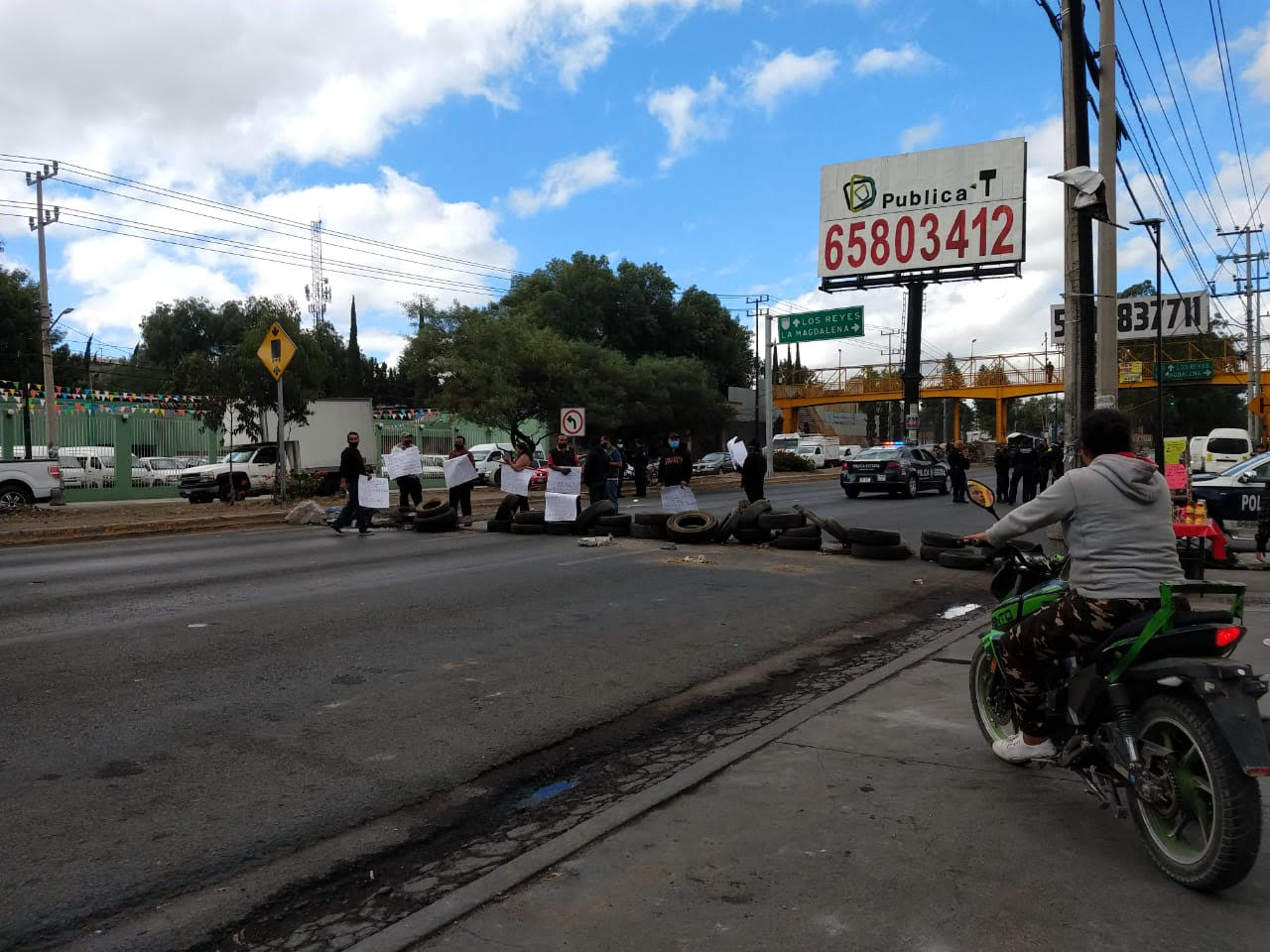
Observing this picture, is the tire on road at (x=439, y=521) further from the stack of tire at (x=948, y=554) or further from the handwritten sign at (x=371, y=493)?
the stack of tire at (x=948, y=554)

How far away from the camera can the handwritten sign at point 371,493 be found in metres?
16.7

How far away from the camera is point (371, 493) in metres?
16.9

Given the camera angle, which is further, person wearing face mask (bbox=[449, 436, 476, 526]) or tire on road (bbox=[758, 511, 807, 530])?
person wearing face mask (bbox=[449, 436, 476, 526])

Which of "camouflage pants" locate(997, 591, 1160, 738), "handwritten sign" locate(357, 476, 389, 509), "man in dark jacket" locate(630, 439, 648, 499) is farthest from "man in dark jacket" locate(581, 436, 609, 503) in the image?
"camouflage pants" locate(997, 591, 1160, 738)

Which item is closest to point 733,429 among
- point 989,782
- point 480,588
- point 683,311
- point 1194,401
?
point 683,311

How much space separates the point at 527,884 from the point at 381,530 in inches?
570

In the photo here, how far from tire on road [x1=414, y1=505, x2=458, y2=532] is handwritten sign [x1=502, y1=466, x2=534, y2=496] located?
1149mm

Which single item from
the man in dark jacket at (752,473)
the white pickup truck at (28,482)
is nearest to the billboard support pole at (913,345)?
the man in dark jacket at (752,473)

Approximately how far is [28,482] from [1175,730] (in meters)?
24.0

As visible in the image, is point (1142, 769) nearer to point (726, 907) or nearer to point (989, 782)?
point (989, 782)

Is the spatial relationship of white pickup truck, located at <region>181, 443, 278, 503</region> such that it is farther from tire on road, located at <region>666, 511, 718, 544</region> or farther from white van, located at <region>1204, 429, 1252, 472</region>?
white van, located at <region>1204, 429, 1252, 472</region>

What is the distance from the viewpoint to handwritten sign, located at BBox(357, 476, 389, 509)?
54.6 ft

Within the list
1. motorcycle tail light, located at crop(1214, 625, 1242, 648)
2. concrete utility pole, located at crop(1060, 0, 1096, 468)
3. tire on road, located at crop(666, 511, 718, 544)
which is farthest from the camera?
tire on road, located at crop(666, 511, 718, 544)

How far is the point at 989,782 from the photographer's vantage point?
456 centimetres
